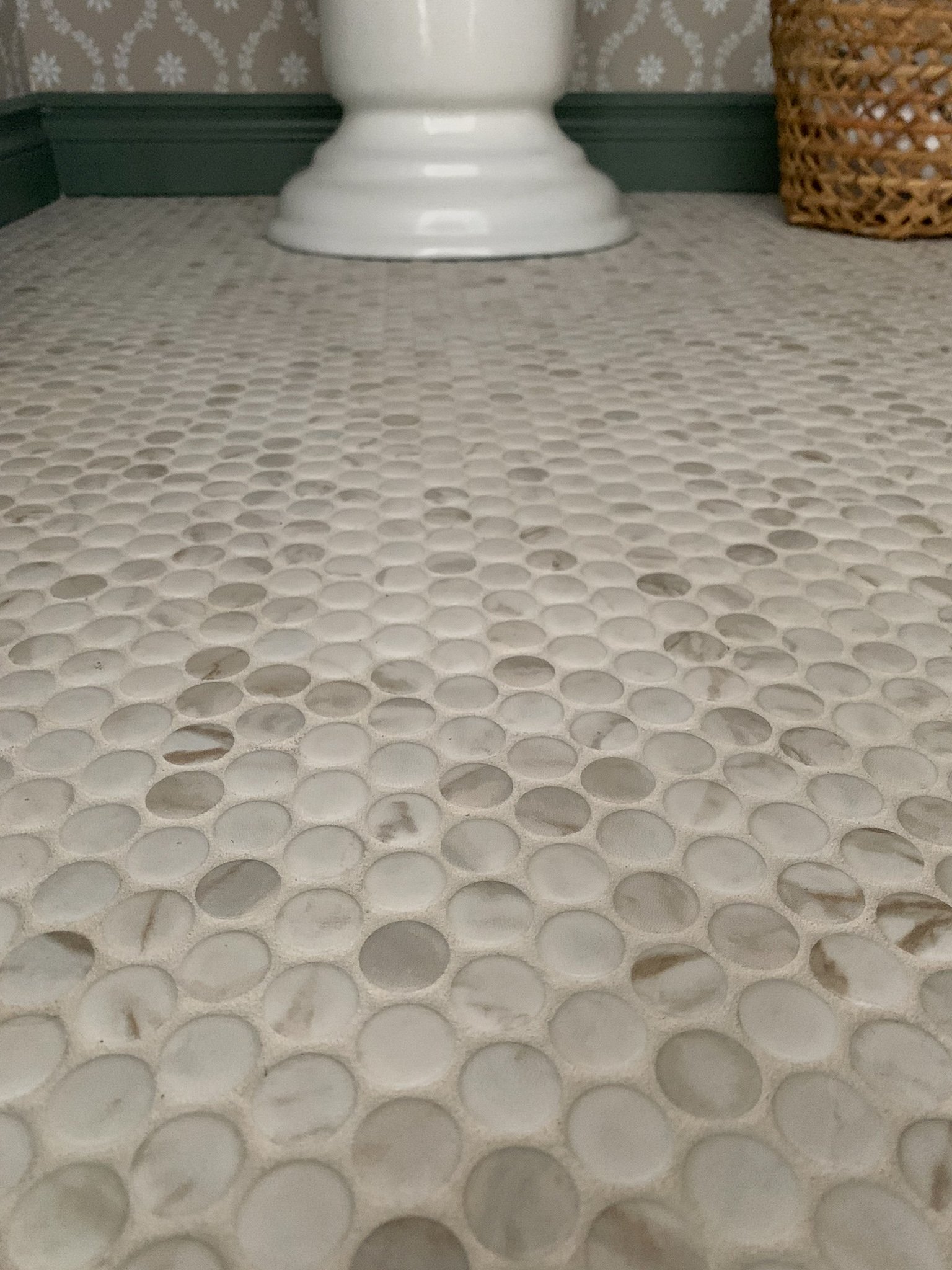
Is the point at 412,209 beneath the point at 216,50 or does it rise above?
beneath

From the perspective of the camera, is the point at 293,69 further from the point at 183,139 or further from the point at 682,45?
the point at 682,45

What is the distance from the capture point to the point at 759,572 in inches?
18.0

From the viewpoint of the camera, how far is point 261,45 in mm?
1333

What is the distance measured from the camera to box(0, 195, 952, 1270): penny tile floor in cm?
21

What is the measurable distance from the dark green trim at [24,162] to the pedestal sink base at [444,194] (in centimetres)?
37

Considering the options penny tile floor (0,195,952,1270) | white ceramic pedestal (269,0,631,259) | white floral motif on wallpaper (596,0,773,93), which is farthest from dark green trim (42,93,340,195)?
penny tile floor (0,195,952,1270)

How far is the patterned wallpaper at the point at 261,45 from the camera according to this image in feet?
4.30

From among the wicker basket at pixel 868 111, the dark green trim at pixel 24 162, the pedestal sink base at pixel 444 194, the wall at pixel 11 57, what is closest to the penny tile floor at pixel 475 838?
the pedestal sink base at pixel 444 194

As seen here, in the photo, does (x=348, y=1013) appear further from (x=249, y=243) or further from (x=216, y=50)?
(x=216, y=50)

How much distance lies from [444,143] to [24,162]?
0.57 m

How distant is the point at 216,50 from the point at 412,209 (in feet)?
1.67

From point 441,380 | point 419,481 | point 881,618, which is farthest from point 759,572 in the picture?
point 441,380

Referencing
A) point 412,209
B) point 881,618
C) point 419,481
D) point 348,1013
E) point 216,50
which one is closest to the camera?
point 348,1013

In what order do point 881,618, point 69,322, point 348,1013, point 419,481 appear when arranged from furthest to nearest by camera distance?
point 69,322 → point 419,481 → point 881,618 → point 348,1013
